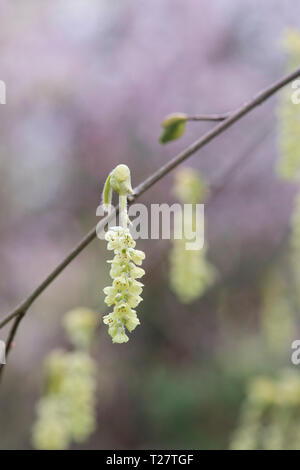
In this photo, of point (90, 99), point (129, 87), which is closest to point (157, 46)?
point (129, 87)

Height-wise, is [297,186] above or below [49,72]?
below

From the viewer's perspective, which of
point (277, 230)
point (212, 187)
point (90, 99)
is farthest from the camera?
point (90, 99)

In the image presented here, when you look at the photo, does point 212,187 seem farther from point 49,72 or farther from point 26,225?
point 49,72

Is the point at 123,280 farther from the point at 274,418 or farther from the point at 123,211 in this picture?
the point at 274,418

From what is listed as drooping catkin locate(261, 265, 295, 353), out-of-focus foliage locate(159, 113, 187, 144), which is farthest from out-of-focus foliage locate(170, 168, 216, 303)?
drooping catkin locate(261, 265, 295, 353)

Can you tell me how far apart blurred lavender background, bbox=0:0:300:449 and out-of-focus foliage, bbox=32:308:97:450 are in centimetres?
148

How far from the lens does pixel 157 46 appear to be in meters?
3.68

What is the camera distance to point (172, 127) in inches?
35.3

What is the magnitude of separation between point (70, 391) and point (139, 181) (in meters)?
2.03

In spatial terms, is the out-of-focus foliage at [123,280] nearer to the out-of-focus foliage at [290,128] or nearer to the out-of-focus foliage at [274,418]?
the out-of-focus foliage at [290,128]

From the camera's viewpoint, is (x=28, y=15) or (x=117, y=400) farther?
(x=28, y=15)

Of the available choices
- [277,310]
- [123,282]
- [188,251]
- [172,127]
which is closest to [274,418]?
[188,251]

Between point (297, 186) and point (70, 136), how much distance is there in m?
1.38

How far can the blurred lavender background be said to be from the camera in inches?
121
